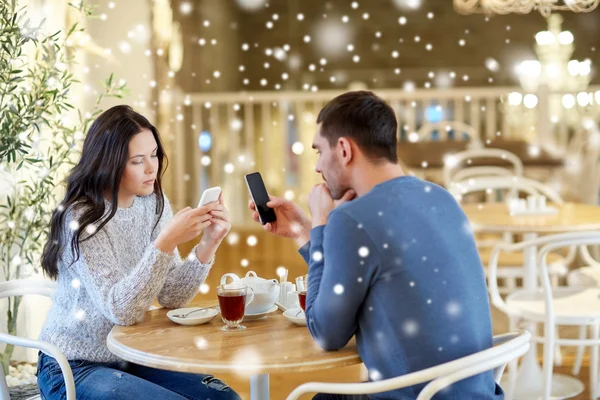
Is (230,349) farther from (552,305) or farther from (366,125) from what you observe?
(552,305)

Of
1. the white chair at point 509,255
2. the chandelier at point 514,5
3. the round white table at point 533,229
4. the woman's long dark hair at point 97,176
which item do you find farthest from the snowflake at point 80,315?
the chandelier at point 514,5

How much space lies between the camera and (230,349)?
1.38 metres

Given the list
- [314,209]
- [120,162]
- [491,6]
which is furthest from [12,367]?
[491,6]

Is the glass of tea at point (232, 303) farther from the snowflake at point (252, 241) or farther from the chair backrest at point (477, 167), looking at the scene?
the snowflake at point (252, 241)

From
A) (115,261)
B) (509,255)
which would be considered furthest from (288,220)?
(509,255)

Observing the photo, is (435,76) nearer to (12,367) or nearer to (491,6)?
(491,6)

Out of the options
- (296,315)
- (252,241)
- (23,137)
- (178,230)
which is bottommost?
(252,241)

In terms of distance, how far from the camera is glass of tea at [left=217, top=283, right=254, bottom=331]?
4.89ft

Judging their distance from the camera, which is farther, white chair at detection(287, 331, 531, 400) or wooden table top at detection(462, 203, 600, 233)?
wooden table top at detection(462, 203, 600, 233)

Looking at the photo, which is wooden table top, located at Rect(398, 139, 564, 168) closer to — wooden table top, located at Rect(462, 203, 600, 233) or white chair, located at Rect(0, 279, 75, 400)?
wooden table top, located at Rect(462, 203, 600, 233)

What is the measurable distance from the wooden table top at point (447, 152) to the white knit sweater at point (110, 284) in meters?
3.29

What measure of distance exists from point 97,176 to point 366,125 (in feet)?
2.24

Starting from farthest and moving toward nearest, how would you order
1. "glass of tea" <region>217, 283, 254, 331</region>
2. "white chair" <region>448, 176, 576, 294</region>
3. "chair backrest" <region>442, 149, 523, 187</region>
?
"chair backrest" <region>442, 149, 523, 187</region>, "white chair" <region>448, 176, 576, 294</region>, "glass of tea" <region>217, 283, 254, 331</region>

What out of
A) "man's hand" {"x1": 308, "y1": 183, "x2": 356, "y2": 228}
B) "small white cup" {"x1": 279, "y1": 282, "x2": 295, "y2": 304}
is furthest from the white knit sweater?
"man's hand" {"x1": 308, "y1": 183, "x2": 356, "y2": 228}
